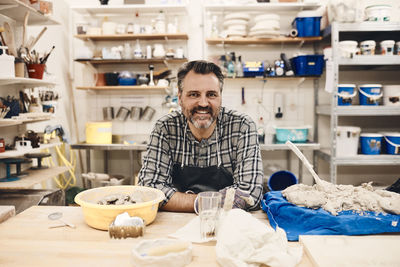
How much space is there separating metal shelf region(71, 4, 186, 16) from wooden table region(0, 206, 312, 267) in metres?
2.98

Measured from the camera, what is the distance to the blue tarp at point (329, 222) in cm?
117

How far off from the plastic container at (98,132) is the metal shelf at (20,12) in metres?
1.20

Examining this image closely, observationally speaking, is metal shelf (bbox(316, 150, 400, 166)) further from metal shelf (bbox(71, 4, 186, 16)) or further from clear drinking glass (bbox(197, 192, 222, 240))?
clear drinking glass (bbox(197, 192, 222, 240))

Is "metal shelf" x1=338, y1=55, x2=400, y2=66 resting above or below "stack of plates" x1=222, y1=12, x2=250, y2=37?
below

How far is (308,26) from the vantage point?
3.67 metres

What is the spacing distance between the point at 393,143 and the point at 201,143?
2.45 meters

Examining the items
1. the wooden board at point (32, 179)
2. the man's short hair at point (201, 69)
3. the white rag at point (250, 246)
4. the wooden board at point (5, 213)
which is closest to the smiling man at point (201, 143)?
the man's short hair at point (201, 69)

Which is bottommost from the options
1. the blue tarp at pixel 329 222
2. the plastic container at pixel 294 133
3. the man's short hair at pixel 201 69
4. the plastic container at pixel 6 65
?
the blue tarp at pixel 329 222

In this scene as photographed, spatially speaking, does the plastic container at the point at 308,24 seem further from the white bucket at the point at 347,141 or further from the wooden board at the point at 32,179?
the wooden board at the point at 32,179

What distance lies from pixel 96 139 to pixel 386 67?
11.3 feet

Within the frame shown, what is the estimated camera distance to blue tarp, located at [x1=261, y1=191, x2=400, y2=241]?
1171mm

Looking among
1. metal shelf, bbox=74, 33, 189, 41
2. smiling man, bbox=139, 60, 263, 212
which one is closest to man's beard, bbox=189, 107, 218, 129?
smiling man, bbox=139, 60, 263, 212

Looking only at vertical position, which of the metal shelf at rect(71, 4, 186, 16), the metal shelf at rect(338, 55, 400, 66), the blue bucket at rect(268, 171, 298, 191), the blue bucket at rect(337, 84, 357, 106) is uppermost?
the metal shelf at rect(71, 4, 186, 16)

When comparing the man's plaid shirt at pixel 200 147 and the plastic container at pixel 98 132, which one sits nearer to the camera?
the man's plaid shirt at pixel 200 147
